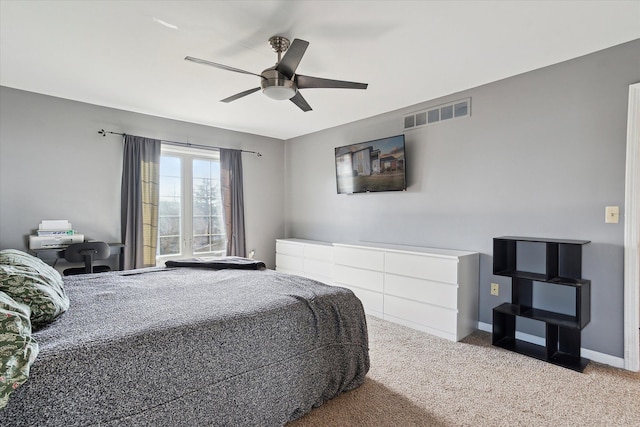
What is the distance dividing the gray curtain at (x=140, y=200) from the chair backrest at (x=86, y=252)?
0.60 metres

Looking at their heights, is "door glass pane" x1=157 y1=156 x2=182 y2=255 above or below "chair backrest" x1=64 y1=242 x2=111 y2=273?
above

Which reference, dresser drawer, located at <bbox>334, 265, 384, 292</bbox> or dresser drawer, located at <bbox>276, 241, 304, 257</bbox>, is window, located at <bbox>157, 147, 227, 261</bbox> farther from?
Answer: dresser drawer, located at <bbox>334, 265, 384, 292</bbox>

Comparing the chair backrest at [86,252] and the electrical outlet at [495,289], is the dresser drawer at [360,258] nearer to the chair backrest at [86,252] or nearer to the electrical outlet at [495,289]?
the electrical outlet at [495,289]

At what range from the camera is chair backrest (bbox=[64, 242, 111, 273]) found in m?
3.38

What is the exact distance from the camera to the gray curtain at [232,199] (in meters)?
5.16

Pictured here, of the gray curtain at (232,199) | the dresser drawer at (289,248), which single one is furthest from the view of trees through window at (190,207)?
the dresser drawer at (289,248)

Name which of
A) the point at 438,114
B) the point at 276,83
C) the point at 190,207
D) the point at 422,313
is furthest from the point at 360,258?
the point at 190,207

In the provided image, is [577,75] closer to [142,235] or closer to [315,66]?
[315,66]

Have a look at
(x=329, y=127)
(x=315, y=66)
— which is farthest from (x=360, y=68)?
(x=329, y=127)

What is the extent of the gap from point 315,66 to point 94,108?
2.91m

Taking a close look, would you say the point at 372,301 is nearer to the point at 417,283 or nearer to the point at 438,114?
the point at 417,283

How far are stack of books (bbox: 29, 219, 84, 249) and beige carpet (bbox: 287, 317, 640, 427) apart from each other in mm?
3212

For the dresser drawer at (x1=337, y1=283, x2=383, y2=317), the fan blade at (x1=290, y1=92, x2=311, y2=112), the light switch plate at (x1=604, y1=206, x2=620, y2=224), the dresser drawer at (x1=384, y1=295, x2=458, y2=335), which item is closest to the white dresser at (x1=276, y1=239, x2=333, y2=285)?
the dresser drawer at (x1=337, y1=283, x2=383, y2=317)

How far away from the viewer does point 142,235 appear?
4312 millimetres
